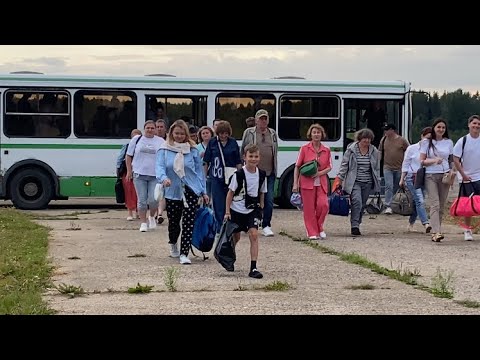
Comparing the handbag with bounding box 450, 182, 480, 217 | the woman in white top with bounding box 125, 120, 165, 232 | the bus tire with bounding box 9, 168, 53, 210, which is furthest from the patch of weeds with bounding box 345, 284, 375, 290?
the bus tire with bounding box 9, 168, 53, 210

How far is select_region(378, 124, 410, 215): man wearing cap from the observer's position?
18453 mm

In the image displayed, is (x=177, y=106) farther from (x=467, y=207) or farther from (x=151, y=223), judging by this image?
(x=467, y=207)

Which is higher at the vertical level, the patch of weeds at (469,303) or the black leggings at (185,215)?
the black leggings at (185,215)

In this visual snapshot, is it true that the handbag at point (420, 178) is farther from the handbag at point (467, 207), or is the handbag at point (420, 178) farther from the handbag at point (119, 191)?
the handbag at point (119, 191)

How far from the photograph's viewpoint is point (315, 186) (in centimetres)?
1433

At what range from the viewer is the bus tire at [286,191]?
68.9 feet

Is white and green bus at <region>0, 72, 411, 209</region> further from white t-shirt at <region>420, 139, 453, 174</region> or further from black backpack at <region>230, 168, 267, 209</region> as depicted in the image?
black backpack at <region>230, 168, 267, 209</region>

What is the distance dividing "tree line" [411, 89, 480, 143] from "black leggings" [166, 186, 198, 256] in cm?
659

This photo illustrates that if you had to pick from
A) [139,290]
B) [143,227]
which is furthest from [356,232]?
[139,290]

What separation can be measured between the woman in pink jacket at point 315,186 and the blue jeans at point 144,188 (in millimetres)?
2365

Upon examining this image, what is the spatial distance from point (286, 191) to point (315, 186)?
6.71 m

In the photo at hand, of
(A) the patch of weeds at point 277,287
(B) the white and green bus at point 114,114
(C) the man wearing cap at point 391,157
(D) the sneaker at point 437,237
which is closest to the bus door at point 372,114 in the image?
(B) the white and green bus at point 114,114
